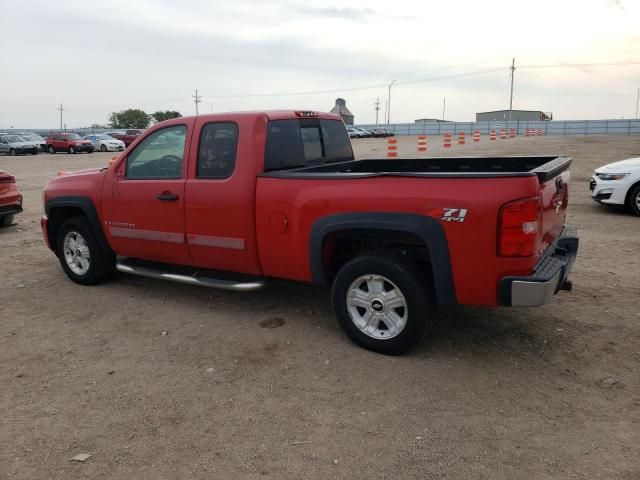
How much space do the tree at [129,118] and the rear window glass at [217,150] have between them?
105 m

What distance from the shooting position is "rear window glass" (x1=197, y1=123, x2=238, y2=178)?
479 centimetres

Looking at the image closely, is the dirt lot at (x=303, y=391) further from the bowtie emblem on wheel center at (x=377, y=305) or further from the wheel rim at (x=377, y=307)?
the bowtie emblem on wheel center at (x=377, y=305)

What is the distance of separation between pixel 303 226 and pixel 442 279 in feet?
3.88

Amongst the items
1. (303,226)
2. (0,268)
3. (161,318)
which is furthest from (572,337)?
(0,268)

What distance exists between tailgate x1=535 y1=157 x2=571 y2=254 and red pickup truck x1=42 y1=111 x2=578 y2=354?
0.07 feet

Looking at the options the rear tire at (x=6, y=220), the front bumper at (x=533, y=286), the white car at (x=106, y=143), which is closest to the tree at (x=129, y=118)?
the white car at (x=106, y=143)

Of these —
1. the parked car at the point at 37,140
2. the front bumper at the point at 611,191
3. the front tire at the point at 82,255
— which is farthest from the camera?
the parked car at the point at 37,140

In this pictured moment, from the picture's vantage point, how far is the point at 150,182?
528cm

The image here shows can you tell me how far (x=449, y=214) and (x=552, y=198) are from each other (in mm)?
965

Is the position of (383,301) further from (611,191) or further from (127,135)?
(127,135)

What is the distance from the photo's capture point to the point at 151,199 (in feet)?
17.2

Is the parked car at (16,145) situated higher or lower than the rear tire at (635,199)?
higher

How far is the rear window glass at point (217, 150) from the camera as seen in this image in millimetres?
4789

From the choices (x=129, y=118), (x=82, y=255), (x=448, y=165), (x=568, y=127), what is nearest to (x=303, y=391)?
(x=448, y=165)
